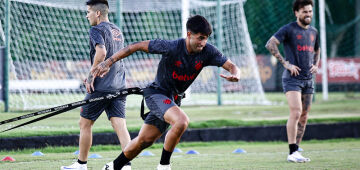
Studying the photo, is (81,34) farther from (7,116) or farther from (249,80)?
(7,116)


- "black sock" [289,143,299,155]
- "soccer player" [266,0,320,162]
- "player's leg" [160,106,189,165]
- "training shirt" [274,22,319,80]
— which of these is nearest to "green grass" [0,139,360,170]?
"black sock" [289,143,299,155]

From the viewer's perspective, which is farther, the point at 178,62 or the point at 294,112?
the point at 294,112

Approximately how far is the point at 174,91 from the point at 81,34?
12.0 m

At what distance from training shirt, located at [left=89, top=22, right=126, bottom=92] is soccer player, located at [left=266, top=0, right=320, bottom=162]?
7.90ft

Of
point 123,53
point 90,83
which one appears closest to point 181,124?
point 123,53

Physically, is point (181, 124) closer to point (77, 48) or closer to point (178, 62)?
point (178, 62)

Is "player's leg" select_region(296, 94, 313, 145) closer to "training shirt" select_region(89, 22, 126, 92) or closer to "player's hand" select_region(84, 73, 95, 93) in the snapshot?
"training shirt" select_region(89, 22, 126, 92)

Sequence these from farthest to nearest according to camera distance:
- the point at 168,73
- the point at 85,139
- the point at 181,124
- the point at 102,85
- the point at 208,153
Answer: the point at 208,153
the point at 102,85
the point at 85,139
the point at 168,73
the point at 181,124

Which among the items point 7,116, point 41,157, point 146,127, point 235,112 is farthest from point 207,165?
point 235,112

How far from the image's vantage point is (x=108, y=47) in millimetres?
6617

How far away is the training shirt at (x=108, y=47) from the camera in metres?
6.48

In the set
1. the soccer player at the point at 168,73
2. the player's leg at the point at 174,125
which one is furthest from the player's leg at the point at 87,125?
the player's leg at the point at 174,125

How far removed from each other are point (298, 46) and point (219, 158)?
1881mm

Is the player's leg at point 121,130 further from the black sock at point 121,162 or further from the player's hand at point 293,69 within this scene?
the player's hand at point 293,69
